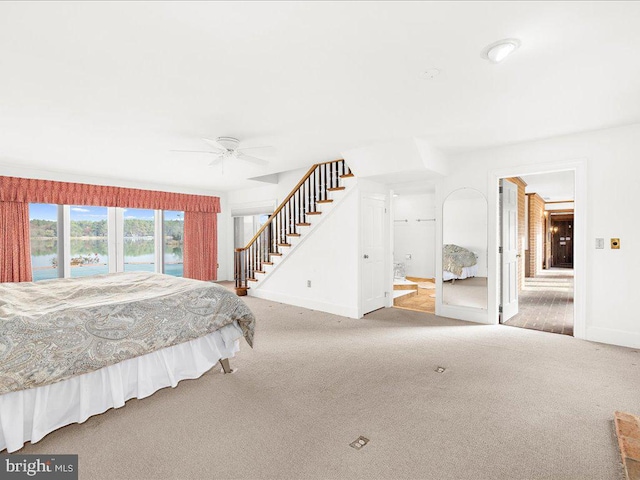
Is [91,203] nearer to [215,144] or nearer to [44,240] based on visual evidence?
[44,240]

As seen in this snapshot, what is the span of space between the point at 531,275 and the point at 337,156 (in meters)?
7.75

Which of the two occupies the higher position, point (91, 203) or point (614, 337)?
point (91, 203)

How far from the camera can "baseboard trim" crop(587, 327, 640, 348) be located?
11.2ft

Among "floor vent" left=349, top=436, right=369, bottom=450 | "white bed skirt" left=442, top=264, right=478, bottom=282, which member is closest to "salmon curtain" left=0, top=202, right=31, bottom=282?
"floor vent" left=349, top=436, right=369, bottom=450

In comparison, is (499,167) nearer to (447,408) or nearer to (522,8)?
(522,8)

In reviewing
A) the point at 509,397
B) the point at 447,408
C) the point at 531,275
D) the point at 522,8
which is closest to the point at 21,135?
the point at 522,8

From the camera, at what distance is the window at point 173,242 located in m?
7.44

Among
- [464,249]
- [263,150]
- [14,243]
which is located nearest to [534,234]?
[464,249]

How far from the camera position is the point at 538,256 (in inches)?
404

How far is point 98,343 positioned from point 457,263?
4300 mm

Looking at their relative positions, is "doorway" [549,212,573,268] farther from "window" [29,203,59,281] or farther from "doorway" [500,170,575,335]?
"window" [29,203,59,281]

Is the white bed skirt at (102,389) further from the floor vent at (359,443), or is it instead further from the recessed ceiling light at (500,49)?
the recessed ceiling light at (500,49)

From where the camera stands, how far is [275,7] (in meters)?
1.65

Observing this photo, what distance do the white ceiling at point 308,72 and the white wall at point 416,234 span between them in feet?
11.3
